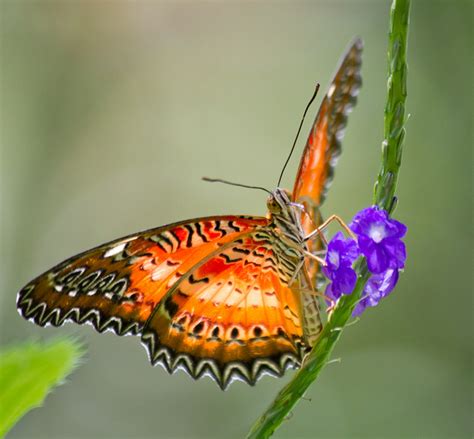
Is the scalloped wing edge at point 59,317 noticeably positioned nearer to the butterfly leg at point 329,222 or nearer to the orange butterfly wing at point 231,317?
the orange butterfly wing at point 231,317

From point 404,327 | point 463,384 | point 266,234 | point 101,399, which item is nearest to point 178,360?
point 266,234

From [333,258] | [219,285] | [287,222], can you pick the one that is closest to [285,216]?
[287,222]

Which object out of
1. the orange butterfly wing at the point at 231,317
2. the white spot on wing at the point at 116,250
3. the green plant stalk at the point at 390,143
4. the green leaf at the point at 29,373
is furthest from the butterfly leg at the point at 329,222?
the green leaf at the point at 29,373

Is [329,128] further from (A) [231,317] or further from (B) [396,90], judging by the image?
(B) [396,90]

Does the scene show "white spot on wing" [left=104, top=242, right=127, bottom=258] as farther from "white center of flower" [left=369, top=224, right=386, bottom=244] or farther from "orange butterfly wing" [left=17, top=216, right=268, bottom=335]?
"white center of flower" [left=369, top=224, right=386, bottom=244]

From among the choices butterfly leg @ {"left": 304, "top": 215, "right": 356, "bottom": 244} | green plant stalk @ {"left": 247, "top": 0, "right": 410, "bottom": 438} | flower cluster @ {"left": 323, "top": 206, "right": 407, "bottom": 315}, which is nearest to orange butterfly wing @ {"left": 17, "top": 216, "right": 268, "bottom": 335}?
butterfly leg @ {"left": 304, "top": 215, "right": 356, "bottom": 244}

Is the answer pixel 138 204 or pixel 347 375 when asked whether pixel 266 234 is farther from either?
pixel 138 204
